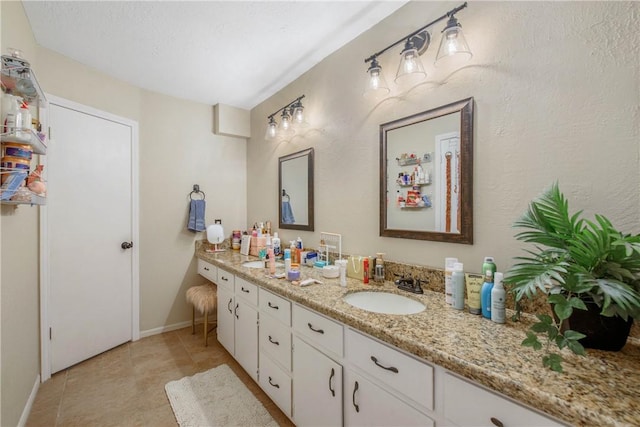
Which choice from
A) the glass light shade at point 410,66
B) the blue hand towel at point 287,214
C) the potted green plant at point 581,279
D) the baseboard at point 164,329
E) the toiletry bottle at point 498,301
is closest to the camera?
the potted green plant at point 581,279

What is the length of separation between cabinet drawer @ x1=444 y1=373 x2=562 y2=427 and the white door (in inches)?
111

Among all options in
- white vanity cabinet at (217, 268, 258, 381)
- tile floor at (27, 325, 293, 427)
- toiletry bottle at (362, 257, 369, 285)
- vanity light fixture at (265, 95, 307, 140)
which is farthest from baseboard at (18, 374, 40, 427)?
vanity light fixture at (265, 95, 307, 140)

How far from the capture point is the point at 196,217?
2955 millimetres

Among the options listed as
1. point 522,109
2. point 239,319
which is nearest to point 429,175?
point 522,109

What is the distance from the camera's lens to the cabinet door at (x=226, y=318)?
224cm

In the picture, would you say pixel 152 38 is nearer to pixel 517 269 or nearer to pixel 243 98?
pixel 243 98

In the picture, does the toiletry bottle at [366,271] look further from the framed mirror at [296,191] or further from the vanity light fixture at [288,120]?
the vanity light fixture at [288,120]

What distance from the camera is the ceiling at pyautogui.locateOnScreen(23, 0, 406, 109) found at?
167 cm

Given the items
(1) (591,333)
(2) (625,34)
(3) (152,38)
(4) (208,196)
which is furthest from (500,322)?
(4) (208,196)

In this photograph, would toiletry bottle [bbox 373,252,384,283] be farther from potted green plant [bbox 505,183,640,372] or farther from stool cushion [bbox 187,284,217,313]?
stool cushion [bbox 187,284,217,313]

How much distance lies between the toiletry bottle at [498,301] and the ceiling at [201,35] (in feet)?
5.49

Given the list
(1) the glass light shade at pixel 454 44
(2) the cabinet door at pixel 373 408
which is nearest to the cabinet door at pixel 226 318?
(2) the cabinet door at pixel 373 408

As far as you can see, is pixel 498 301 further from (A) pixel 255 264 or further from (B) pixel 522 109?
(A) pixel 255 264

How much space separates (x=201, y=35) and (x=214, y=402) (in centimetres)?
257
